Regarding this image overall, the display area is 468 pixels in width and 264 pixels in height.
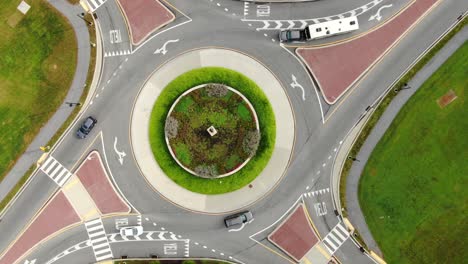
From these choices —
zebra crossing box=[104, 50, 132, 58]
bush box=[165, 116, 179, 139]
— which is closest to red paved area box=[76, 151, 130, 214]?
bush box=[165, 116, 179, 139]

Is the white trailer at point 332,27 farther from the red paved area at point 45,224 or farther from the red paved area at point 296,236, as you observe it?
the red paved area at point 45,224

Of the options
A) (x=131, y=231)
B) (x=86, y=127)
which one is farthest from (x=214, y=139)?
(x=86, y=127)

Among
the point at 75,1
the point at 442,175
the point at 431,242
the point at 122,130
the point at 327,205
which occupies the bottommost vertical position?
the point at 431,242

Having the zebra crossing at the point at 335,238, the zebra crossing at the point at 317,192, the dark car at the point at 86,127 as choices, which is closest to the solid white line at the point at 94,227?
the dark car at the point at 86,127

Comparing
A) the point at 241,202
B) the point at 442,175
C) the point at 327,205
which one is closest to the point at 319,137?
the point at 327,205

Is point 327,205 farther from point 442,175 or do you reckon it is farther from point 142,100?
point 142,100

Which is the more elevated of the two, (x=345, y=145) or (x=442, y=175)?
(x=345, y=145)
